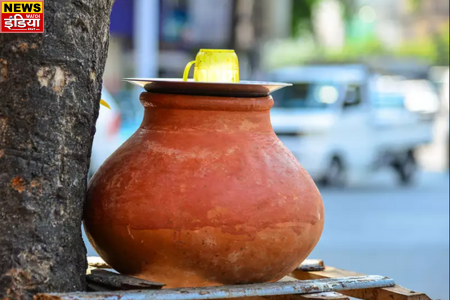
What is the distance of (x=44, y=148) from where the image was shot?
2217mm

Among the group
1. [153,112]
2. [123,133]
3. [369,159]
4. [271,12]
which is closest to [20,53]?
[153,112]

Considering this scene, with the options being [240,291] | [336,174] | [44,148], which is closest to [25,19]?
[44,148]

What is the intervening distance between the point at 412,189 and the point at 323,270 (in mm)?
10993

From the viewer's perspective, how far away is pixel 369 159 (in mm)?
12922

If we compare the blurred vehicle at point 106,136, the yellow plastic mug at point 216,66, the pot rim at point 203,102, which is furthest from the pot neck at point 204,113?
the blurred vehicle at point 106,136

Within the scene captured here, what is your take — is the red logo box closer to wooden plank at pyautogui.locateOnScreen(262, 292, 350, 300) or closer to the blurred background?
wooden plank at pyautogui.locateOnScreen(262, 292, 350, 300)

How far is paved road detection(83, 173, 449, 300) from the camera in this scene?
24.8ft

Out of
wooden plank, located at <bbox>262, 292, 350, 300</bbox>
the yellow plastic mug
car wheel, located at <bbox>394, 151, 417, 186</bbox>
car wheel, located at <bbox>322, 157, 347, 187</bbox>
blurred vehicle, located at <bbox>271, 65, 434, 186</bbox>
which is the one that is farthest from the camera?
car wheel, located at <bbox>394, 151, 417, 186</bbox>

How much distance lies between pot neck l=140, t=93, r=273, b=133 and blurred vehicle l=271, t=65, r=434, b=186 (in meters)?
9.66

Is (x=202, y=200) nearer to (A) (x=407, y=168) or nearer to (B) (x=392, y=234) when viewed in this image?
(B) (x=392, y=234)

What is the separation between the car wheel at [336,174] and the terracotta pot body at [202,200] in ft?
33.5

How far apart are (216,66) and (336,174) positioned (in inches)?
408

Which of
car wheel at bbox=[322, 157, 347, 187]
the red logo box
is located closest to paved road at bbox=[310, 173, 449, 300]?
car wheel at bbox=[322, 157, 347, 187]

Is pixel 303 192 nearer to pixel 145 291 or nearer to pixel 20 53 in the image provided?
pixel 145 291
